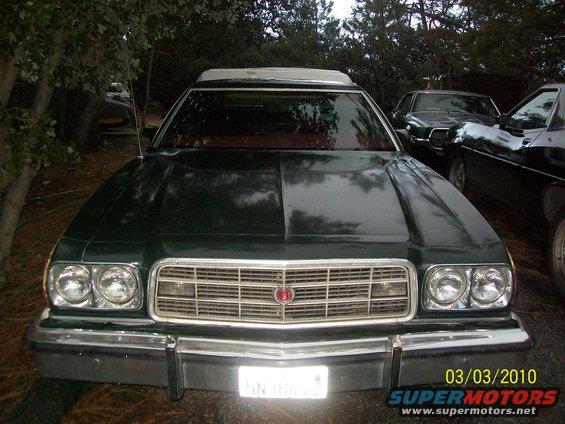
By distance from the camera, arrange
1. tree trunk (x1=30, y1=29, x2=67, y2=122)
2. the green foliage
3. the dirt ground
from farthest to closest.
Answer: tree trunk (x1=30, y1=29, x2=67, y2=122), the green foliage, the dirt ground

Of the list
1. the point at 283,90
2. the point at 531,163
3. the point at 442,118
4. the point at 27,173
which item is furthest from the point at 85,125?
the point at 531,163

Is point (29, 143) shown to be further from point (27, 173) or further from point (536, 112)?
point (536, 112)

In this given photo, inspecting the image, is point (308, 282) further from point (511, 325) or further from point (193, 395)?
point (193, 395)


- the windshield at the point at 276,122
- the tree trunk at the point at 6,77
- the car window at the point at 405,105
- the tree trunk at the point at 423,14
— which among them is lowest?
the car window at the point at 405,105

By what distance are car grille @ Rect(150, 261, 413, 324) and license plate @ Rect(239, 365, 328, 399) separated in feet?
0.65

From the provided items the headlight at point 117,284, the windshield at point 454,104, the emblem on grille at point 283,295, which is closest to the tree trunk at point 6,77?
the headlight at point 117,284

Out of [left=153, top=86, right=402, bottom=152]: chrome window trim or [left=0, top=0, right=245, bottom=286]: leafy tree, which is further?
[left=153, top=86, right=402, bottom=152]: chrome window trim

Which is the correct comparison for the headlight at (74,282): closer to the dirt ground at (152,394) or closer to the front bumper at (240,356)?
the front bumper at (240,356)

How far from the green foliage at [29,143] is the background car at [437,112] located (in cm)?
582

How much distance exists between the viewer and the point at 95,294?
2074mm

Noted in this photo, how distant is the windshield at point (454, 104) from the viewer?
8750 mm

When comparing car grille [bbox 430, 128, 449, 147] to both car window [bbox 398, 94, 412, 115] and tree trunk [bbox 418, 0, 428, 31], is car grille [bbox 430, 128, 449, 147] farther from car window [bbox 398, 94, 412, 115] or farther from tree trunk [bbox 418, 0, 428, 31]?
tree trunk [bbox 418, 0, 428, 31]
